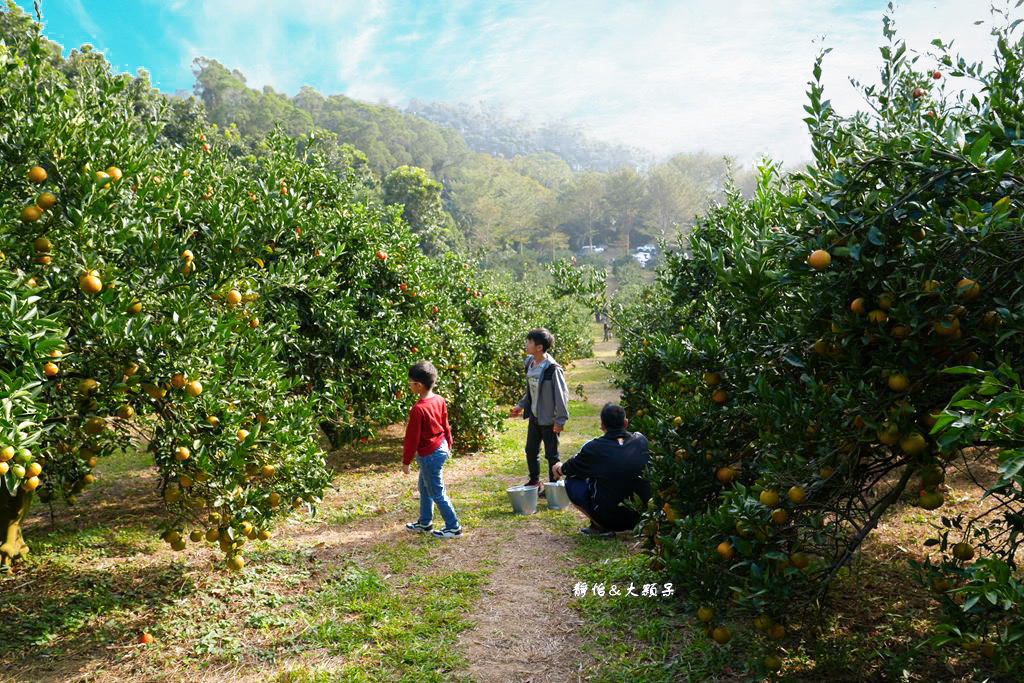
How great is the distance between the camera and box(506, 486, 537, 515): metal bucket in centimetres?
588

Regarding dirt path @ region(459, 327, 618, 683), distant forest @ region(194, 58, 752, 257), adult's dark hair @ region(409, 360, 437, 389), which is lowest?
dirt path @ region(459, 327, 618, 683)

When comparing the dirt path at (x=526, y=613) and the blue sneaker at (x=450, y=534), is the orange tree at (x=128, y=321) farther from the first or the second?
the blue sneaker at (x=450, y=534)

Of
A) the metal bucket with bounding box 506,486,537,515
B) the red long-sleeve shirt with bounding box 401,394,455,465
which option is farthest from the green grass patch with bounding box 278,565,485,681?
the metal bucket with bounding box 506,486,537,515

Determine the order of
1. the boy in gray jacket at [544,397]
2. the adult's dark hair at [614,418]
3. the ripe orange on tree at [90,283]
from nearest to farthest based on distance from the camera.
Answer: the ripe orange on tree at [90,283]
the adult's dark hair at [614,418]
the boy in gray jacket at [544,397]

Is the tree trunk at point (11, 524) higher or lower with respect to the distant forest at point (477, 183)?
lower

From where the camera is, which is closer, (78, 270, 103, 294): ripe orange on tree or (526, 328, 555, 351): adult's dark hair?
Result: (78, 270, 103, 294): ripe orange on tree

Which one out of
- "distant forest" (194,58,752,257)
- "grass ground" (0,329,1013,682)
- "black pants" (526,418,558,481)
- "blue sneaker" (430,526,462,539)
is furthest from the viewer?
"distant forest" (194,58,752,257)

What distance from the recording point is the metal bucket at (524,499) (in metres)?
5.88

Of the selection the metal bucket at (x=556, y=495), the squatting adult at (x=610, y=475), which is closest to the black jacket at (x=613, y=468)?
the squatting adult at (x=610, y=475)

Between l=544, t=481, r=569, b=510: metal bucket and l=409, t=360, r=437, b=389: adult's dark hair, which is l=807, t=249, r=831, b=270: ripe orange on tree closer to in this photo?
l=409, t=360, r=437, b=389: adult's dark hair

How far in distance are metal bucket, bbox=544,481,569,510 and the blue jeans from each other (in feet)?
3.16

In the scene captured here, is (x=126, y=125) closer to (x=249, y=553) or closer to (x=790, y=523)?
(x=249, y=553)

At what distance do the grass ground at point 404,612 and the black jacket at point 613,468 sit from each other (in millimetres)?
351

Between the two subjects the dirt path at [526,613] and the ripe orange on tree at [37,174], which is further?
the dirt path at [526,613]
